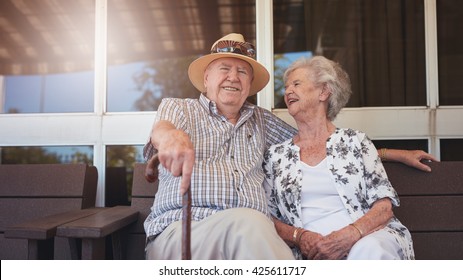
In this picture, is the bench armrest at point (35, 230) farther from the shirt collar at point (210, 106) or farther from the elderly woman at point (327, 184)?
the elderly woman at point (327, 184)

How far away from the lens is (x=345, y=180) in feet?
Result: 6.23

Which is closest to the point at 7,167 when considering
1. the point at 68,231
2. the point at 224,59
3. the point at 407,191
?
the point at 68,231

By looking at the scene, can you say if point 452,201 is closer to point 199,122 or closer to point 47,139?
point 199,122

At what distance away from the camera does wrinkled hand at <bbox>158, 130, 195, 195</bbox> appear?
1.26 metres

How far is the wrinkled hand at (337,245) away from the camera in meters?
1.77

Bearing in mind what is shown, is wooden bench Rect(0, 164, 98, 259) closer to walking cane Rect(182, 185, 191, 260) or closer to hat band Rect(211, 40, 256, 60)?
hat band Rect(211, 40, 256, 60)

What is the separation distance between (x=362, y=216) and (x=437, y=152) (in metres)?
0.92

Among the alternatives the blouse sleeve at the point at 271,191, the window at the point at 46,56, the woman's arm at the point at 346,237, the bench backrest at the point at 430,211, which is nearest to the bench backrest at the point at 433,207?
the bench backrest at the point at 430,211

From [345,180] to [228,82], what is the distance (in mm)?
635

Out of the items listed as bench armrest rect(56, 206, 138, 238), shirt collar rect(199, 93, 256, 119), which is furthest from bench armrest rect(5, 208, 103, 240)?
shirt collar rect(199, 93, 256, 119)

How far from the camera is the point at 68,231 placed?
155 cm

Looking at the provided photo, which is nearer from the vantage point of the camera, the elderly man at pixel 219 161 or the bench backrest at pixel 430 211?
the elderly man at pixel 219 161
